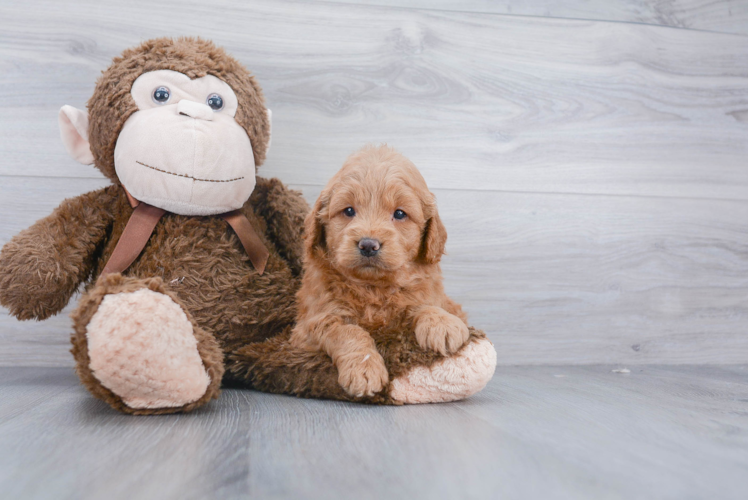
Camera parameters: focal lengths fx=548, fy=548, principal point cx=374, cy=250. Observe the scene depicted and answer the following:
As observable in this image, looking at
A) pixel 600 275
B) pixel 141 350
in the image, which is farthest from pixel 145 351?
pixel 600 275

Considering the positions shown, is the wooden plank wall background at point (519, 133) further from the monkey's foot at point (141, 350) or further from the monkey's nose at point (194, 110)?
the monkey's foot at point (141, 350)

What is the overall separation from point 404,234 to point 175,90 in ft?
2.02

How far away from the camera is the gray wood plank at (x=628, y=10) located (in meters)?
1.79

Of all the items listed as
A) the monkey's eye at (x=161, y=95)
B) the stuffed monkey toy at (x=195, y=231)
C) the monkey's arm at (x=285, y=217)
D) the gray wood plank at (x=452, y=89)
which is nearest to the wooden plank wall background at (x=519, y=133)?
the gray wood plank at (x=452, y=89)

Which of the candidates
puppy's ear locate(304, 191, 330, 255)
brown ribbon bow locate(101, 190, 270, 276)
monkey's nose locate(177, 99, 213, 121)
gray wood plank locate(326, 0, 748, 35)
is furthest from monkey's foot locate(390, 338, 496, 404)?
gray wood plank locate(326, 0, 748, 35)

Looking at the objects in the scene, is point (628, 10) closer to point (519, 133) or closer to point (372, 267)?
point (519, 133)

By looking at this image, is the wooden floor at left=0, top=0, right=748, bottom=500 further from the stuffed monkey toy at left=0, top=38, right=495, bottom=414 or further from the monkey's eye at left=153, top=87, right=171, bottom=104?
the monkey's eye at left=153, top=87, right=171, bottom=104

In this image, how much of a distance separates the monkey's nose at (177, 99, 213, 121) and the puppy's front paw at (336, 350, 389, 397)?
0.62m

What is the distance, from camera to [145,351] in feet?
2.97

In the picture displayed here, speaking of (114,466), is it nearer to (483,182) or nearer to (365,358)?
(365,358)

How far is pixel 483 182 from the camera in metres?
1.81

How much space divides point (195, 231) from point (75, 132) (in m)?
0.39

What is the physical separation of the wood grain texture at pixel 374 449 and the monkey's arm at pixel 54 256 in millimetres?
211

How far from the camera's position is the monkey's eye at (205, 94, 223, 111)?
50.4 inches
